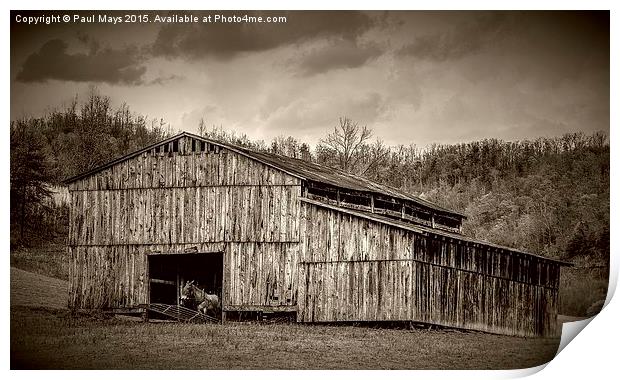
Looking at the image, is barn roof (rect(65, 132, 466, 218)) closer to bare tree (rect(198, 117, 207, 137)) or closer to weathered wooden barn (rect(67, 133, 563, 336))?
weathered wooden barn (rect(67, 133, 563, 336))

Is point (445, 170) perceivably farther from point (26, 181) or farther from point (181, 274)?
point (26, 181)

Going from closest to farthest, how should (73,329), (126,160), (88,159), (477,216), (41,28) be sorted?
1. (41,28)
2. (73,329)
3. (126,160)
4. (88,159)
5. (477,216)

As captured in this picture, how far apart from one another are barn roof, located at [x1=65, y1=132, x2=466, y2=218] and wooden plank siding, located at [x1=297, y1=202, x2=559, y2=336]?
2.01m

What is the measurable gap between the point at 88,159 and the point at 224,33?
14271 millimetres

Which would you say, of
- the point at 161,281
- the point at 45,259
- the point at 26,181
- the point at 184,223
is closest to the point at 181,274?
the point at 161,281

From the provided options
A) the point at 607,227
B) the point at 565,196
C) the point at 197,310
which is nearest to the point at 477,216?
the point at 565,196

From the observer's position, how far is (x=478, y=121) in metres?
42.5

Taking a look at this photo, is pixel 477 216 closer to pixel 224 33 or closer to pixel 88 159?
pixel 88 159

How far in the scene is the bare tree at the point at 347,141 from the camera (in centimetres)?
4556

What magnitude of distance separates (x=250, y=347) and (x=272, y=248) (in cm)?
571

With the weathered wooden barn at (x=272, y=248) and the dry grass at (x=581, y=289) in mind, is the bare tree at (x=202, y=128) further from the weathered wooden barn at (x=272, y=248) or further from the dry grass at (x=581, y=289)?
the dry grass at (x=581, y=289)

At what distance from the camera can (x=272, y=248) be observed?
1561 inches

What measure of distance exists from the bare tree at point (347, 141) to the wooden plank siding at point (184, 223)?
5387 mm

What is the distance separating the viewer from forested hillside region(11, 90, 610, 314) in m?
41.8
